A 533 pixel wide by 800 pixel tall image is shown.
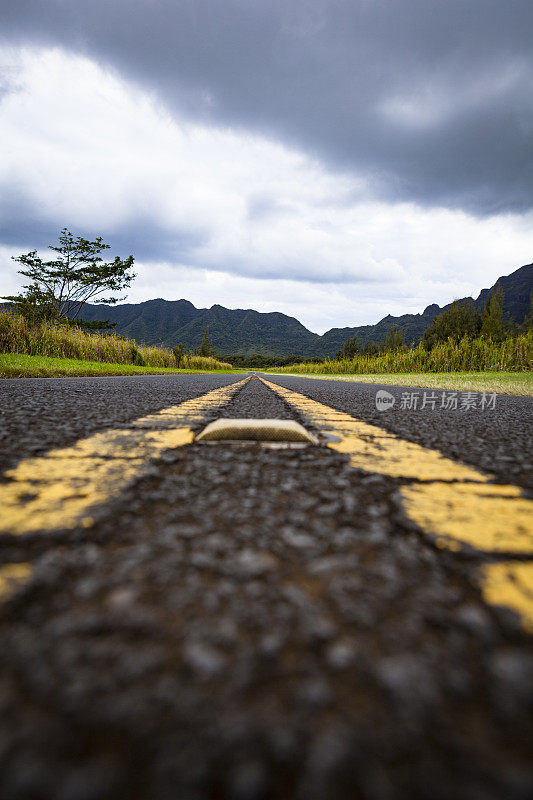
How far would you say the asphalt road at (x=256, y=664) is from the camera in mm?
348

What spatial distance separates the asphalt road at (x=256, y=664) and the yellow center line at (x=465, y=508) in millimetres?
39

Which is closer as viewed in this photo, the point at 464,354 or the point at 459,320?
the point at 464,354

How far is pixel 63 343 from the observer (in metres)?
11.1

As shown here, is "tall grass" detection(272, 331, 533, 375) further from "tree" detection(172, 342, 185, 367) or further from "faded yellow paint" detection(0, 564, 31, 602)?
"tree" detection(172, 342, 185, 367)

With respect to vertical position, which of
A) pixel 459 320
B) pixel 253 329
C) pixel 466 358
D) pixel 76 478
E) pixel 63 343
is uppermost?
pixel 253 329

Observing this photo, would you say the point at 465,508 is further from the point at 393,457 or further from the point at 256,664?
the point at 256,664

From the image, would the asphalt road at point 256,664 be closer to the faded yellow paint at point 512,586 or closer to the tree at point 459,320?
the faded yellow paint at point 512,586

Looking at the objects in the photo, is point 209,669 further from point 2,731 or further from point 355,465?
point 355,465

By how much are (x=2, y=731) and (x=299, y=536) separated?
58cm

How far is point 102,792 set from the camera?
33cm

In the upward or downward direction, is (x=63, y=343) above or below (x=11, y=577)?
above

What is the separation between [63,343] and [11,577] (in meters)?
12.2

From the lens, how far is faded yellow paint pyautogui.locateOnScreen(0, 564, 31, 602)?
1.94 feet

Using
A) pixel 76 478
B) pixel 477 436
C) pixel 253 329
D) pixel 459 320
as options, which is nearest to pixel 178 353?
pixel 459 320
